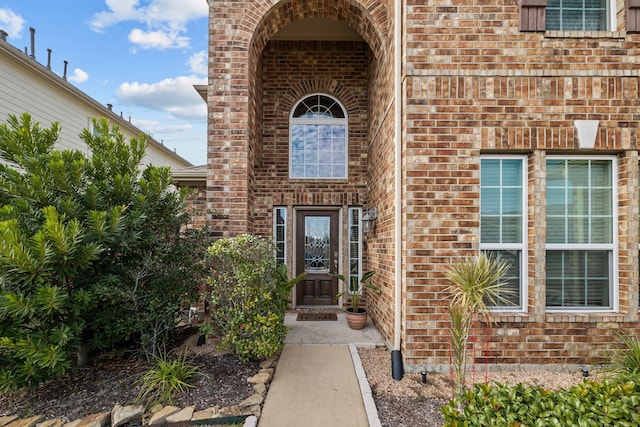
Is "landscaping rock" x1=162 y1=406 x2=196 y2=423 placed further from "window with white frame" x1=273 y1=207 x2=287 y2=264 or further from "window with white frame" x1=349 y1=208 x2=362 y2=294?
"window with white frame" x1=349 y1=208 x2=362 y2=294

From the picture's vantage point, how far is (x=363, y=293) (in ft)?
20.8

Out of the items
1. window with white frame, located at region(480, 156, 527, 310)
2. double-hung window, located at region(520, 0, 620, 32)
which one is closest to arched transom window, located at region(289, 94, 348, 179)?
window with white frame, located at region(480, 156, 527, 310)

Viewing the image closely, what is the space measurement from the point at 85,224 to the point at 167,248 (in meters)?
0.93

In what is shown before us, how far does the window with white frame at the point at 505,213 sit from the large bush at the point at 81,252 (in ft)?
12.8

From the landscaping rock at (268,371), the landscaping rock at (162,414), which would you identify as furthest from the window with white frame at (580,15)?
the landscaping rock at (162,414)

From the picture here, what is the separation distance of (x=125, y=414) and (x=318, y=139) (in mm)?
5495

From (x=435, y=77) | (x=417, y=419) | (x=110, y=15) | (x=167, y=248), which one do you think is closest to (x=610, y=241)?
(x=435, y=77)

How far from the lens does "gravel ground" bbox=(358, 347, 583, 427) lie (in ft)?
9.44

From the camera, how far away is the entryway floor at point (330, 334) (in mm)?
4645

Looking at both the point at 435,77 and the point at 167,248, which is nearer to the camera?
the point at 435,77

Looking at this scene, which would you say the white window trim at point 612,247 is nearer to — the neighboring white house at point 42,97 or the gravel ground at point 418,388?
the gravel ground at point 418,388

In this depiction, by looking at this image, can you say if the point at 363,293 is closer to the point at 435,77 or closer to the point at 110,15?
→ the point at 435,77

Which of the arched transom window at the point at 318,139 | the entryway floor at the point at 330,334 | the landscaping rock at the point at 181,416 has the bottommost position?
the entryway floor at the point at 330,334

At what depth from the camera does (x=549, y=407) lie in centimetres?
184
